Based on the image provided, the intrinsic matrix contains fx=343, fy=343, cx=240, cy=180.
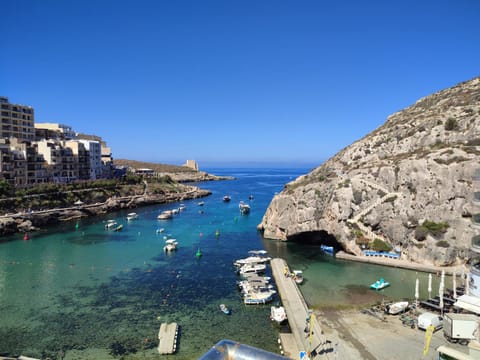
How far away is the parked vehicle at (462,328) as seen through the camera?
21656mm

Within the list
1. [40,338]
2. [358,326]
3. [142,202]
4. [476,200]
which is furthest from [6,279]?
[142,202]

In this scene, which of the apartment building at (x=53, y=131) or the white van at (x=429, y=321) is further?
the apartment building at (x=53, y=131)

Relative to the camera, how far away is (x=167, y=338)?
24344 mm

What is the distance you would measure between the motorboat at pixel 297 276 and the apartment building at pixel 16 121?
9070 centimetres

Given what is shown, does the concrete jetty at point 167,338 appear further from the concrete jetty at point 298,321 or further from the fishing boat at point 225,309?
the concrete jetty at point 298,321

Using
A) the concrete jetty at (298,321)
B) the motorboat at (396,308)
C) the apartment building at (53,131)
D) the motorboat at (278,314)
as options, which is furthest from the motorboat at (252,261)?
the apartment building at (53,131)

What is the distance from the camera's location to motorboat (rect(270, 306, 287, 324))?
1065 inches

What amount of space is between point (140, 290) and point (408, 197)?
115 ft

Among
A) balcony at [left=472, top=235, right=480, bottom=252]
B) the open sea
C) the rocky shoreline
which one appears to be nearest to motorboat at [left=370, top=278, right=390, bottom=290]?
the open sea

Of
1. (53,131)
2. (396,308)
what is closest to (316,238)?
(396,308)

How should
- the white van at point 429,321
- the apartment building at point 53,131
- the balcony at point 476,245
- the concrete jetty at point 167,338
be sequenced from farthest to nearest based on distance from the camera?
the apartment building at point 53,131, the white van at point 429,321, the balcony at point 476,245, the concrete jetty at point 167,338

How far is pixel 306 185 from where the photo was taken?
2226 inches

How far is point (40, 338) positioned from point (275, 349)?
17146 millimetres

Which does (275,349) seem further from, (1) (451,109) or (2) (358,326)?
(1) (451,109)
